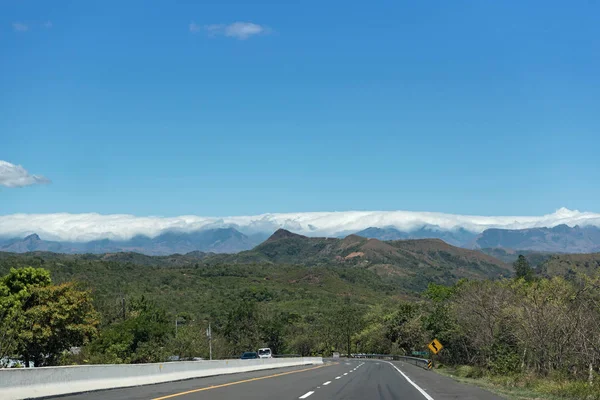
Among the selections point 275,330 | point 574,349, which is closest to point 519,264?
point 275,330

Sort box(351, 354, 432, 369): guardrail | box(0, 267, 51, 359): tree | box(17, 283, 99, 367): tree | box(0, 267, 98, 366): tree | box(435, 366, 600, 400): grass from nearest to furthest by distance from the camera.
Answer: box(435, 366, 600, 400): grass → box(0, 267, 51, 359): tree → box(0, 267, 98, 366): tree → box(17, 283, 99, 367): tree → box(351, 354, 432, 369): guardrail

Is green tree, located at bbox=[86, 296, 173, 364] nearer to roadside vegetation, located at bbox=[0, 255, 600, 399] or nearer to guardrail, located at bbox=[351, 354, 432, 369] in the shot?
roadside vegetation, located at bbox=[0, 255, 600, 399]

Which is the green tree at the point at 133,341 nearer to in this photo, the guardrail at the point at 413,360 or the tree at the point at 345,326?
the guardrail at the point at 413,360

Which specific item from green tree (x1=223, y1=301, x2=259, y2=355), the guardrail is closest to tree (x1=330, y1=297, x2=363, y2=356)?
green tree (x1=223, y1=301, x2=259, y2=355)

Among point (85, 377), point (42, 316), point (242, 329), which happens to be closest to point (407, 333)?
point (242, 329)

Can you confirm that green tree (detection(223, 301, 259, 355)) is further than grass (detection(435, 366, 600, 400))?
Yes

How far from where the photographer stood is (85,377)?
68.4 ft

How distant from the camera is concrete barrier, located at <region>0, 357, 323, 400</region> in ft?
55.1

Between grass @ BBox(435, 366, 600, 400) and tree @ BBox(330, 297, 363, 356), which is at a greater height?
grass @ BBox(435, 366, 600, 400)


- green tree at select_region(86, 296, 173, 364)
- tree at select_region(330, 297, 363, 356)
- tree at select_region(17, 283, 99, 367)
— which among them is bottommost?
tree at select_region(330, 297, 363, 356)

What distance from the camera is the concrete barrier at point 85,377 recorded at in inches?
661

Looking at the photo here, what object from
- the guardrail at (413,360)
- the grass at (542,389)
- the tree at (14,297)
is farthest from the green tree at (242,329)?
the grass at (542,389)

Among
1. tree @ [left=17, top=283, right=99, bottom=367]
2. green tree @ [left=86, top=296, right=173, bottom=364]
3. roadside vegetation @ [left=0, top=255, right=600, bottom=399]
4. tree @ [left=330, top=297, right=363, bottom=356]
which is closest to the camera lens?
roadside vegetation @ [left=0, top=255, right=600, bottom=399]

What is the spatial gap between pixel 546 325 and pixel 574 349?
418cm
